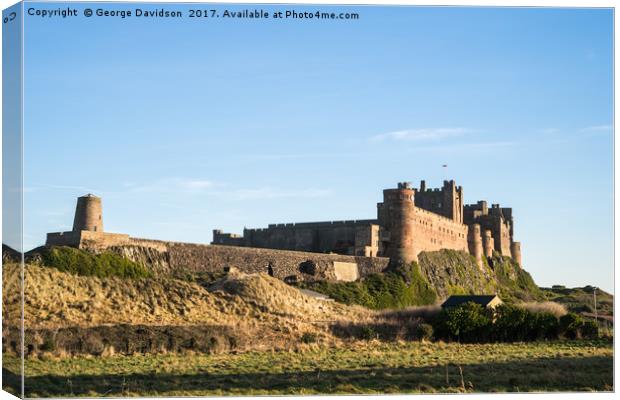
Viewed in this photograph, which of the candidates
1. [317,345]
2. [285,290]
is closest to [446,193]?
[285,290]

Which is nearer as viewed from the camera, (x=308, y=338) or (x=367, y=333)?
(x=308, y=338)

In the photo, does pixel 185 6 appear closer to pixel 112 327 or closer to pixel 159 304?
pixel 112 327

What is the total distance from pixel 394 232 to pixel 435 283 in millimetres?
4543

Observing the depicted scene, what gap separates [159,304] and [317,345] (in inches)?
328

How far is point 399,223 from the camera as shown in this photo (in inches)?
2327

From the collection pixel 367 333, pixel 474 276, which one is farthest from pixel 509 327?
pixel 474 276

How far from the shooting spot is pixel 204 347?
2655 centimetres

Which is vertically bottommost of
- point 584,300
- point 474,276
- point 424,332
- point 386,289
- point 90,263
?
point 584,300

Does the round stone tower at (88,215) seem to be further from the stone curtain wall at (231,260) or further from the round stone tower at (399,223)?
the round stone tower at (399,223)

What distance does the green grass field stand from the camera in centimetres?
1723

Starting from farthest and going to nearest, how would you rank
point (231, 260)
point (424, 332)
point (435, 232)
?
point (435, 232), point (231, 260), point (424, 332)

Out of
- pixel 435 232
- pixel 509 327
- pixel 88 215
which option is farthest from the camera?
pixel 435 232

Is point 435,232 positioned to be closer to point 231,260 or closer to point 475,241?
point 475,241

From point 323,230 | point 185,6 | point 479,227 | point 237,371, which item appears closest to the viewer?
point 185,6
